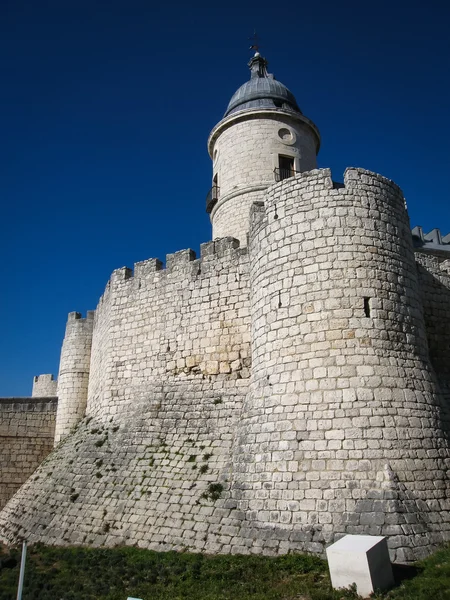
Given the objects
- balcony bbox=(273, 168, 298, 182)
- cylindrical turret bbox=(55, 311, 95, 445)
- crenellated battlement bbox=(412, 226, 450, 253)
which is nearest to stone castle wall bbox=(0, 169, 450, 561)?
cylindrical turret bbox=(55, 311, 95, 445)

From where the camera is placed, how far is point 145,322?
15.2m

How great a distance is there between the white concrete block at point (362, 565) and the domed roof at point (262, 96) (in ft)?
53.3

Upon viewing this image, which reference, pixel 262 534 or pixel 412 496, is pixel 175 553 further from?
pixel 412 496

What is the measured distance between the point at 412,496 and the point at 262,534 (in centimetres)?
257

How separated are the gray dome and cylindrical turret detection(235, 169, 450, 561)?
968 centimetres

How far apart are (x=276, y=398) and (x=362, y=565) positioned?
3.55 meters

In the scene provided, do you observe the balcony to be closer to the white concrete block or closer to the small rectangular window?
Result: the small rectangular window

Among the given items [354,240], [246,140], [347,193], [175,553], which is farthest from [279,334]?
[246,140]

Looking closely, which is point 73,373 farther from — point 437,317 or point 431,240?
point 431,240

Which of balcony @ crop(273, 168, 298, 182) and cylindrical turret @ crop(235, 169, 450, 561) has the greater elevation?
balcony @ crop(273, 168, 298, 182)

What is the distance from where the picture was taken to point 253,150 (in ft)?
60.9

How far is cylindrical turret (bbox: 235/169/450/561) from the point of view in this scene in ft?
26.6

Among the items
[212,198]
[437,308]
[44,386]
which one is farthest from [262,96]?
[44,386]

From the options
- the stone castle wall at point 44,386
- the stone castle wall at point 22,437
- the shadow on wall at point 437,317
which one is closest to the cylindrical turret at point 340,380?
the shadow on wall at point 437,317
